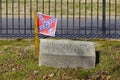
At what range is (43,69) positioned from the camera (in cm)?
895

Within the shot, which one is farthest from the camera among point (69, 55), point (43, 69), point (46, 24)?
point (46, 24)

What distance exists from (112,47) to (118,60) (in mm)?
1069

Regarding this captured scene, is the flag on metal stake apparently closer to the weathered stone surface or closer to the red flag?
the red flag

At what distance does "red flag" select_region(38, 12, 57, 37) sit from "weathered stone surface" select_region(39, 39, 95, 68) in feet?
1.12

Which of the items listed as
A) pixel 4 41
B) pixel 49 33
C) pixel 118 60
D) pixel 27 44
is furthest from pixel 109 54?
pixel 4 41

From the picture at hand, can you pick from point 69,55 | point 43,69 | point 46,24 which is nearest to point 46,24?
point 46,24

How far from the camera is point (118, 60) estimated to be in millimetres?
9289

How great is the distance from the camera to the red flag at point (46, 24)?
9430 mm

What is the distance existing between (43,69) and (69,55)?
0.52 metres

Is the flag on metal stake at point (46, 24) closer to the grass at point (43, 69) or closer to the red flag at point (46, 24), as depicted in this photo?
the red flag at point (46, 24)

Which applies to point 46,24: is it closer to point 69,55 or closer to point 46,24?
point 46,24

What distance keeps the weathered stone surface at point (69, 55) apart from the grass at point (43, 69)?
4.9 inches

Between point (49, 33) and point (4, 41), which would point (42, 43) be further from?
point (4, 41)

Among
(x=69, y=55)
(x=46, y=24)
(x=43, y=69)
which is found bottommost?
(x=43, y=69)
